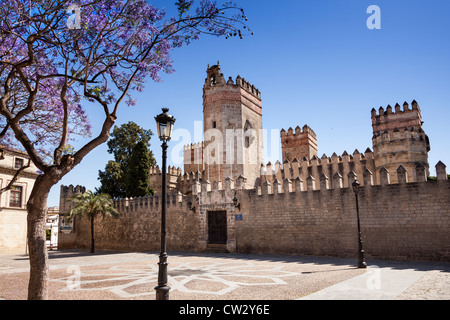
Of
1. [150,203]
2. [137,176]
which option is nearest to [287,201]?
[150,203]

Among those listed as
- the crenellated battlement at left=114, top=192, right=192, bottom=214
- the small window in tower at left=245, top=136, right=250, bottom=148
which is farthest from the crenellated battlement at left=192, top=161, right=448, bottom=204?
the small window in tower at left=245, top=136, right=250, bottom=148

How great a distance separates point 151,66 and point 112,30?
1.36 meters

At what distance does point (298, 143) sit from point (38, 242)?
33166mm

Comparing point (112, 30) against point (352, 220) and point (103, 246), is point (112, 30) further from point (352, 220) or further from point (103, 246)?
point (103, 246)

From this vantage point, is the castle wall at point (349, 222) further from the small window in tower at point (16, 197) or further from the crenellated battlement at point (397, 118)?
the small window in tower at point (16, 197)

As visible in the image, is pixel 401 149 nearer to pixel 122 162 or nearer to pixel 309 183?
pixel 309 183

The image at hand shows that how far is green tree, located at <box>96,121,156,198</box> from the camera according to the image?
30656 mm

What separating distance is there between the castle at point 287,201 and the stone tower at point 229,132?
0.09 m

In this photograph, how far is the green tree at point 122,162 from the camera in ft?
101

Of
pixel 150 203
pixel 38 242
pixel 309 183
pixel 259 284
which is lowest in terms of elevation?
pixel 259 284

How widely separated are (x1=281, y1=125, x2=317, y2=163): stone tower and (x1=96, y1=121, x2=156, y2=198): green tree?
16.6 m

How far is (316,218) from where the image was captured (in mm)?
16344

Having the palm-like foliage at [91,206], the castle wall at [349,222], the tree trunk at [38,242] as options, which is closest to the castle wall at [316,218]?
the castle wall at [349,222]

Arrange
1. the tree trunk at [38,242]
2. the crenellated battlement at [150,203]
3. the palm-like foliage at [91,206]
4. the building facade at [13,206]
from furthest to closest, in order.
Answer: the building facade at [13,206] < the palm-like foliage at [91,206] < the crenellated battlement at [150,203] < the tree trunk at [38,242]
